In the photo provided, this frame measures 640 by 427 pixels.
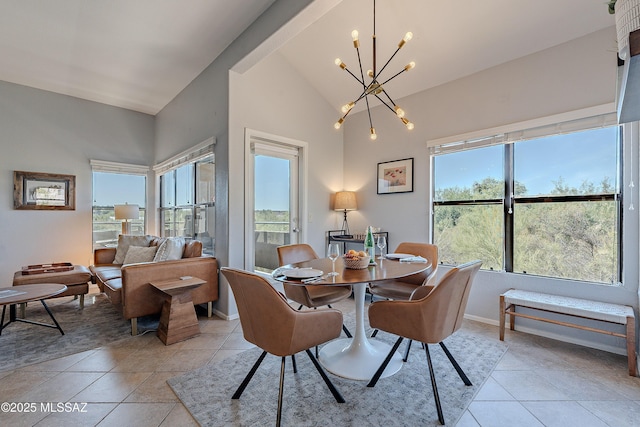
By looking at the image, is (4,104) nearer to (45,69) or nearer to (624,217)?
(45,69)

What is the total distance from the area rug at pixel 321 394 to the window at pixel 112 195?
→ 4044mm

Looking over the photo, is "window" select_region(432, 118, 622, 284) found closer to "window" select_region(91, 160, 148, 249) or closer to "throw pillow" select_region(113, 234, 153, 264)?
"throw pillow" select_region(113, 234, 153, 264)

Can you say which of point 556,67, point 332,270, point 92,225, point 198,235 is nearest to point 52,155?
point 92,225

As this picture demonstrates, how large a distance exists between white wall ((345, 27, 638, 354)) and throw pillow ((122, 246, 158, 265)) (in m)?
2.96

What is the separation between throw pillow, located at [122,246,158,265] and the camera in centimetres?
389

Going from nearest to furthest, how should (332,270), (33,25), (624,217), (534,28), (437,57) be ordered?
(332,270) → (624,217) → (534,28) → (33,25) → (437,57)

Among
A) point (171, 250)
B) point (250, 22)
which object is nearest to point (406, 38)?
point (250, 22)

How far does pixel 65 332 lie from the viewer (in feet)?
9.55

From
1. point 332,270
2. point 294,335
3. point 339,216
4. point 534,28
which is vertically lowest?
point 294,335

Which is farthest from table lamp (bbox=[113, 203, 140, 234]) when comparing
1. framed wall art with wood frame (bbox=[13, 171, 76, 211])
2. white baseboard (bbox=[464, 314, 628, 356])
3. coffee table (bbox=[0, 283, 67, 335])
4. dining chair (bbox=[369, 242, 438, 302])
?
white baseboard (bbox=[464, 314, 628, 356])

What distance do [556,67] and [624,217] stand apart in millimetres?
1511

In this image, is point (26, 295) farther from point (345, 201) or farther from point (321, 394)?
point (345, 201)

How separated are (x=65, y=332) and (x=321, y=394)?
2.79m

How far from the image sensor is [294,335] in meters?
1.60
